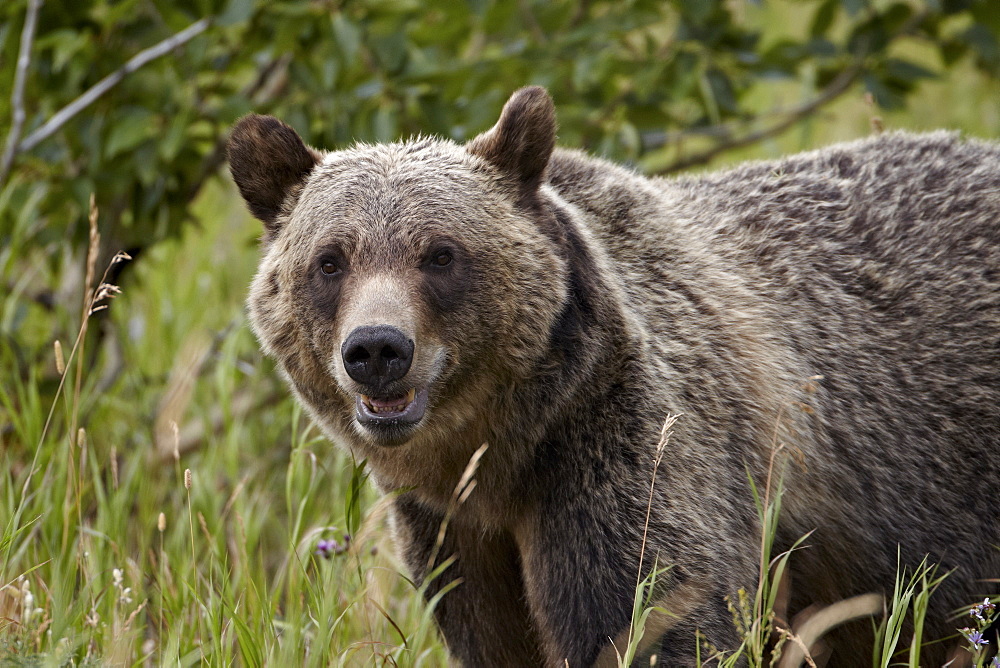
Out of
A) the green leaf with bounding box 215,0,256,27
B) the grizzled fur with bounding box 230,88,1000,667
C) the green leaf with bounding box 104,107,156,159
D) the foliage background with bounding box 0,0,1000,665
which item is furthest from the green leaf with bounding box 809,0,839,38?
the green leaf with bounding box 104,107,156,159

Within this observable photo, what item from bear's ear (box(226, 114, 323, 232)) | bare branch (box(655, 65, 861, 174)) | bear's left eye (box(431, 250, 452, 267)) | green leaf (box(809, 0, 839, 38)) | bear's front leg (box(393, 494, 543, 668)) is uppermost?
green leaf (box(809, 0, 839, 38))

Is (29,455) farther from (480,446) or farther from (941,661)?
(941,661)

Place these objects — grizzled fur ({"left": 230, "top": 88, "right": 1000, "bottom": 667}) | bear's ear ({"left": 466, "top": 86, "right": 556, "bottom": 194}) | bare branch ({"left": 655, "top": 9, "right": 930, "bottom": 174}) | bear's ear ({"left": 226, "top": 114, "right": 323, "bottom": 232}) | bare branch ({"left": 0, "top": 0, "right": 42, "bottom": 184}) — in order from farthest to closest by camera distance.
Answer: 1. bare branch ({"left": 655, "top": 9, "right": 930, "bottom": 174})
2. bare branch ({"left": 0, "top": 0, "right": 42, "bottom": 184})
3. bear's ear ({"left": 226, "top": 114, "right": 323, "bottom": 232})
4. bear's ear ({"left": 466, "top": 86, "right": 556, "bottom": 194})
5. grizzled fur ({"left": 230, "top": 88, "right": 1000, "bottom": 667})

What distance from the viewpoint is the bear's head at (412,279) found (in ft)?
11.0

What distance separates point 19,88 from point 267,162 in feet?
7.10

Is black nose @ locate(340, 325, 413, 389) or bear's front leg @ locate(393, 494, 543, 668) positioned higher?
black nose @ locate(340, 325, 413, 389)

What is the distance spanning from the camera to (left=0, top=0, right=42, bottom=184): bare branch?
17.0 feet

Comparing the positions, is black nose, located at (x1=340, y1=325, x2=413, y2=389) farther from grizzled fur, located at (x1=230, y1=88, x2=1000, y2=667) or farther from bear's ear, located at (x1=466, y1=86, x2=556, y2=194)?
bear's ear, located at (x1=466, y1=86, x2=556, y2=194)

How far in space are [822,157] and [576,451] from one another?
5.26ft

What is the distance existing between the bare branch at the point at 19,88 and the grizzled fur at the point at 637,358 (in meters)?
1.99

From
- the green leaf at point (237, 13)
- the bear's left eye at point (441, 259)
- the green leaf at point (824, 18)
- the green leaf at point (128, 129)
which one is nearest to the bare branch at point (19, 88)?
the green leaf at point (128, 129)

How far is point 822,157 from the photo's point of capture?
169 inches

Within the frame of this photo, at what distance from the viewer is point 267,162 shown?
3.80 m

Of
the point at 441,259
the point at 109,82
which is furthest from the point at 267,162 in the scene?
the point at 109,82
